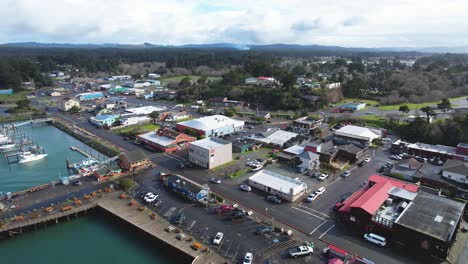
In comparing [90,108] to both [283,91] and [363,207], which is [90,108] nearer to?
[283,91]

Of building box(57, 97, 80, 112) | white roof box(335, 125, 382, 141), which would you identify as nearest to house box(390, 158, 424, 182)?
white roof box(335, 125, 382, 141)

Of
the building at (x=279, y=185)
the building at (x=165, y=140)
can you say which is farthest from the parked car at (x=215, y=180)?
the building at (x=165, y=140)

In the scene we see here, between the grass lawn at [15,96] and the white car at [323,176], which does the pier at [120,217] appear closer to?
the white car at [323,176]

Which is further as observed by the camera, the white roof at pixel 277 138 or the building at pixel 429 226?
the white roof at pixel 277 138

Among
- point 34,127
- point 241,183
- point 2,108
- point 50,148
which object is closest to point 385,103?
point 241,183

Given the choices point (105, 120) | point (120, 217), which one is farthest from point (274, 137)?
point (105, 120)

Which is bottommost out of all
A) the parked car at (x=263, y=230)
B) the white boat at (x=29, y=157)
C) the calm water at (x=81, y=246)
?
the calm water at (x=81, y=246)
